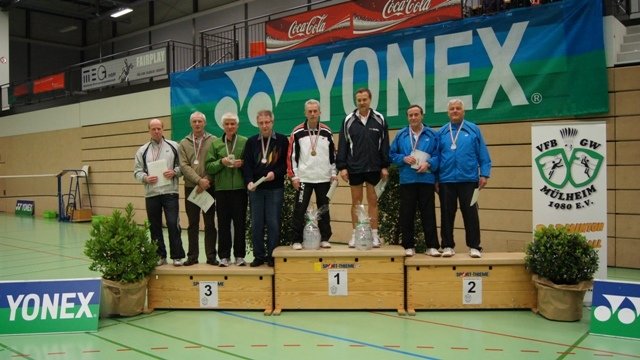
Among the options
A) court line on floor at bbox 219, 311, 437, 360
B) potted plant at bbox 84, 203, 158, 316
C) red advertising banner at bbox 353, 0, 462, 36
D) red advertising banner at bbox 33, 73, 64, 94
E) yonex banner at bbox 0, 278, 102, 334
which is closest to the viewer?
court line on floor at bbox 219, 311, 437, 360

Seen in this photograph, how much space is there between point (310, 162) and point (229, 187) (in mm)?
813

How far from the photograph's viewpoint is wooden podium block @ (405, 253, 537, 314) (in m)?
4.44

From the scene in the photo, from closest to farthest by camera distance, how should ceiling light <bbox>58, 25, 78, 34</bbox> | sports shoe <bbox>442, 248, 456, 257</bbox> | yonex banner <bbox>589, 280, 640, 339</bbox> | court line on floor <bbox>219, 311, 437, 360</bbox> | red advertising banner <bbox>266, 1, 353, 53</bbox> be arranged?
court line on floor <bbox>219, 311, 437, 360</bbox> → yonex banner <bbox>589, 280, 640, 339</bbox> → sports shoe <bbox>442, 248, 456, 257</bbox> → red advertising banner <bbox>266, 1, 353, 53</bbox> → ceiling light <bbox>58, 25, 78, 34</bbox>

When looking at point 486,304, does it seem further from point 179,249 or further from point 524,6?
point 524,6

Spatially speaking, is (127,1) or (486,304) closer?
(486,304)

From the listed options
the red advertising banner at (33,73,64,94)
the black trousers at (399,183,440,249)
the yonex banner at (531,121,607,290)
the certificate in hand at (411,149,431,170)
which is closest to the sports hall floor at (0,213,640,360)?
the black trousers at (399,183,440,249)

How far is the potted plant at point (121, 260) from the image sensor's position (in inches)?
169

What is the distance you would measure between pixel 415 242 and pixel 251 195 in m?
1.82

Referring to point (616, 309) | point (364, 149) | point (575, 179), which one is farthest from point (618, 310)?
point (364, 149)

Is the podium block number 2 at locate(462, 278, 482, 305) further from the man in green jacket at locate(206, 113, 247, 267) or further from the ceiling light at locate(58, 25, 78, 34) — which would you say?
the ceiling light at locate(58, 25, 78, 34)

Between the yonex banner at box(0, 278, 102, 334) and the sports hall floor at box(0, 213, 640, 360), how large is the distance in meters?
0.09

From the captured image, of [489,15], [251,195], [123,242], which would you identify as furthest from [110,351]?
[489,15]

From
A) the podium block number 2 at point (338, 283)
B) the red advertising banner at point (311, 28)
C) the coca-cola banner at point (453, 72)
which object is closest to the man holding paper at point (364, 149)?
the podium block number 2 at point (338, 283)

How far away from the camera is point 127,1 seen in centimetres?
1912
